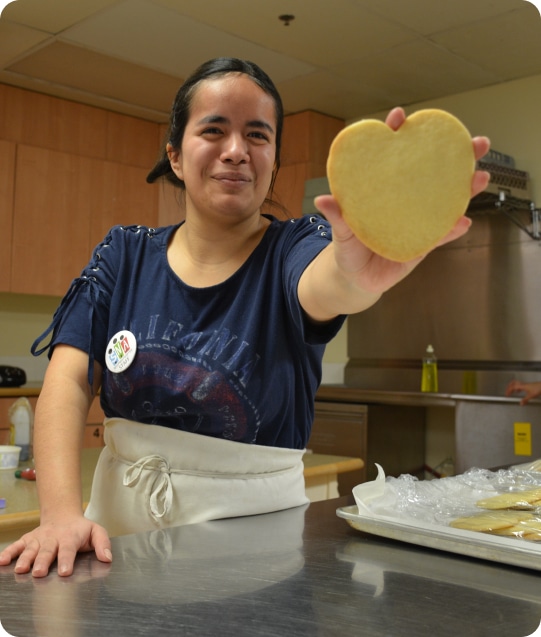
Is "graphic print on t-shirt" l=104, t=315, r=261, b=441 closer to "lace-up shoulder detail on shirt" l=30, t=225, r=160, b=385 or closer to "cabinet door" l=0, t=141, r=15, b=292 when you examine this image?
"lace-up shoulder detail on shirt" l=30, t=225, r=160, b=385

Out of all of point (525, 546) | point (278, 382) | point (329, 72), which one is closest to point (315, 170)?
point (329, 72)

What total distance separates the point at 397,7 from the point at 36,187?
208 centimetres

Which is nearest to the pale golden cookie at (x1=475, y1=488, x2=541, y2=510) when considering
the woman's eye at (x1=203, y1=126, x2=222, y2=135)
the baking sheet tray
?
the baking sheet tray

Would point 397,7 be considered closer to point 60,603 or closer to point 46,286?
point 46,286

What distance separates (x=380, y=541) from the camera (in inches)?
34.1

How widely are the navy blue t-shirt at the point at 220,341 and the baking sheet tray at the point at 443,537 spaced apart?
19 centimetres

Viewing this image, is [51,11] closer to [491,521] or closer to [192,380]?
[192,380]

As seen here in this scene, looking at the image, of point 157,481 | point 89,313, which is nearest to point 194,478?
point 157,481

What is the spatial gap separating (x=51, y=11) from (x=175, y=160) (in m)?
2.11

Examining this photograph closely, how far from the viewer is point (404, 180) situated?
0.71m

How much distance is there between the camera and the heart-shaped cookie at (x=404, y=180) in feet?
2.32

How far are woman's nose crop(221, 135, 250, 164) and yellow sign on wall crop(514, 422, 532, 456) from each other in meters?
2.20

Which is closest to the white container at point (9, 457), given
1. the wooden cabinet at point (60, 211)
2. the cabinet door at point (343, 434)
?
the cabinet door at point (343, 434)

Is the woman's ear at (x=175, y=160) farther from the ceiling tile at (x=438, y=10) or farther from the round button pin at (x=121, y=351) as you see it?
the ceiling tile at (x=438, y=10)
